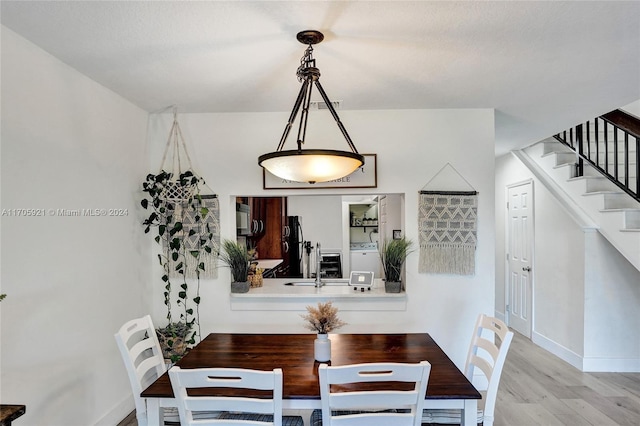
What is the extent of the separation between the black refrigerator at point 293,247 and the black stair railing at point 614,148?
4233 mm

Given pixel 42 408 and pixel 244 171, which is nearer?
pixel 42 408

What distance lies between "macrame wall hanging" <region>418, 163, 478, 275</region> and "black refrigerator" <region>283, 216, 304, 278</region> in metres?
3.60

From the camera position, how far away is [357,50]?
221cm

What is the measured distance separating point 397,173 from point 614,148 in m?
2.45

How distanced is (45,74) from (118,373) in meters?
2.11

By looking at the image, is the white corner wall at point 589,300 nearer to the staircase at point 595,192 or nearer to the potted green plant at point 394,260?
the staircase at point 595,192

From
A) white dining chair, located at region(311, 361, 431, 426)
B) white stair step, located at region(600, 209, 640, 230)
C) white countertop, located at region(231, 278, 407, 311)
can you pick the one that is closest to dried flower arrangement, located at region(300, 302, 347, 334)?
white dining chair, located at region(311, 361, 431, 426)

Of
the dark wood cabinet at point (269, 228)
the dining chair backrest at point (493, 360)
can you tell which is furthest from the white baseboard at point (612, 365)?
the dark wood cabinet at point (269, 228)

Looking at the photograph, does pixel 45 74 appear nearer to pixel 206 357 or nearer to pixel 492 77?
pixel 206 357

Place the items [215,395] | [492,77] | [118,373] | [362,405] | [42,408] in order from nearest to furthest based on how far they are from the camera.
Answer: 1. [362,405]
2. [215,395]
3. [42,408]
4. [492,77]
5. [118,373]

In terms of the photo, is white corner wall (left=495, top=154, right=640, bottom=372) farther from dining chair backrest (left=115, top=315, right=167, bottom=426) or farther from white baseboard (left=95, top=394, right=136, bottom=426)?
white baseboard (left=95, top=394, right=136, bottom=426)

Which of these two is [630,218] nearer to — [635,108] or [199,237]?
[635,108]

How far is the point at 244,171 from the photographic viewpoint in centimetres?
342

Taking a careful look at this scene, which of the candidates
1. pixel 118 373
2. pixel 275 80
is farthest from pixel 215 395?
pixel 275 80
